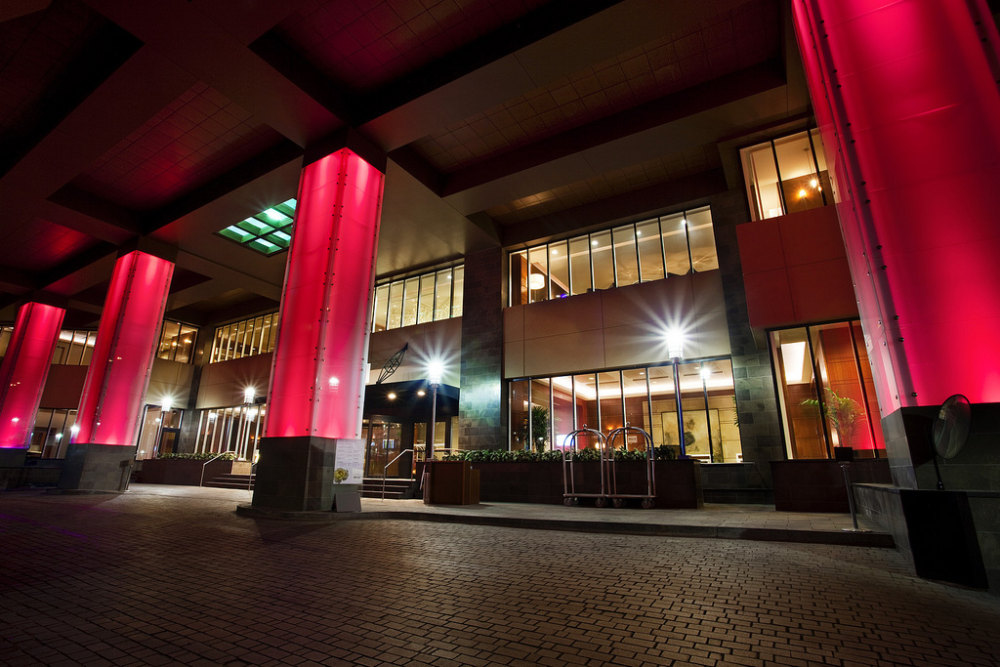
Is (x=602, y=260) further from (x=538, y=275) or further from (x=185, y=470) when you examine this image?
(x=185, y=470)

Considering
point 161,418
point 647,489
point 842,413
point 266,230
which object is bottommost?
point 647,489

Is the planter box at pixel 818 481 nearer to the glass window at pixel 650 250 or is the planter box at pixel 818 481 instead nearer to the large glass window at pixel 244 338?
the glass window at pixel 650 250

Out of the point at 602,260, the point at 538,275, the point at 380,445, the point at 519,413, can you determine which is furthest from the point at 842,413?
the point at 380,445

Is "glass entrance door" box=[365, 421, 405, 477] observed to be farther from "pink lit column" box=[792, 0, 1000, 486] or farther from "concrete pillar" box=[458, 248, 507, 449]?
"pink lit column" box=[792, 0, 1000, 486]

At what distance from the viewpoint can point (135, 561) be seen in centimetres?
443

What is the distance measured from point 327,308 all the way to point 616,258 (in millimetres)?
9912

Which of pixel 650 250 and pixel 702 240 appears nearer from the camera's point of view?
pixel 702 240

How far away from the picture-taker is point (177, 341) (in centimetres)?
2720

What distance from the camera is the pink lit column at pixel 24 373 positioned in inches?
725

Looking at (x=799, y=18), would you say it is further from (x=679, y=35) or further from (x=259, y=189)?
(x=259, y=189)

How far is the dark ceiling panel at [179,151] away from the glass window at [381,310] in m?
8.34

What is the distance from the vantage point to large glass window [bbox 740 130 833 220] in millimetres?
11961

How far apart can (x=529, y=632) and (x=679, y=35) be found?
442 inches

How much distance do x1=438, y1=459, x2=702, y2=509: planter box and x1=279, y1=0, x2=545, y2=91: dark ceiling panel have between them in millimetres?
9855
